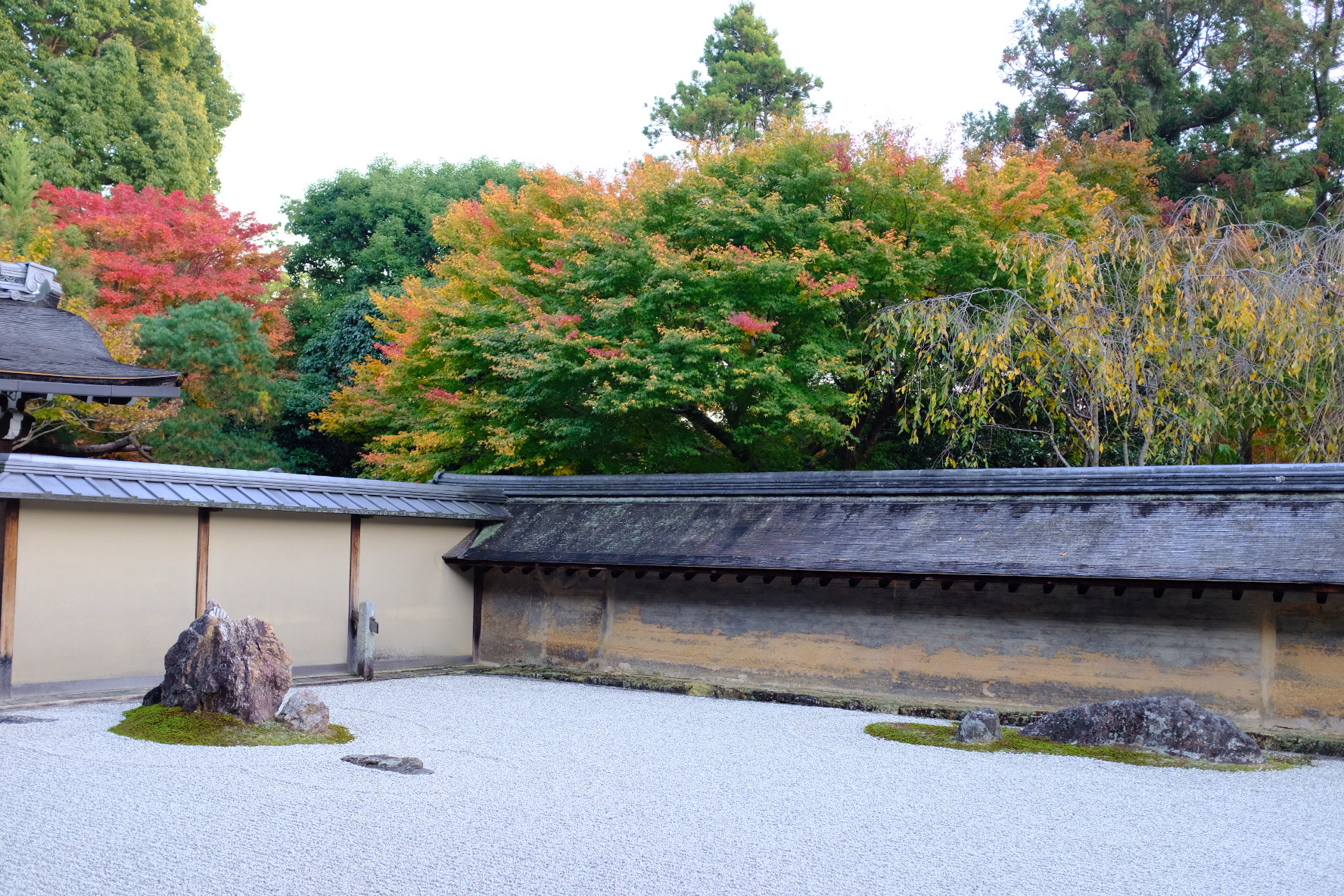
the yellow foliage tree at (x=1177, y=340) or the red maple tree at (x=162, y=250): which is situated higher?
the red maple tree at (x=162, y=250)

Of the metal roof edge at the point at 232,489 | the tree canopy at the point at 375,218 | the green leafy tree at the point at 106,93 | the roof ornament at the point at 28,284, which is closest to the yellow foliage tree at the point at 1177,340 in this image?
the metal roof edge at the point at 232,489

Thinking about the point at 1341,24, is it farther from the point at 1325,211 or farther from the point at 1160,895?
the point at 1160,895

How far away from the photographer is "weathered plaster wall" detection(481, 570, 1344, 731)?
8961 millimetres

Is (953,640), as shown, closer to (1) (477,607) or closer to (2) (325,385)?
(1) (477,607)

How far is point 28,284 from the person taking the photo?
12414mm

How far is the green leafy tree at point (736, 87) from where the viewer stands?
3158 cm

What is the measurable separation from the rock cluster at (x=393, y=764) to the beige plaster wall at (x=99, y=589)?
4.20 metres

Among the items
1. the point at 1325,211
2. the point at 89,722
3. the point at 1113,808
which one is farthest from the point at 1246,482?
the point at 1325,211

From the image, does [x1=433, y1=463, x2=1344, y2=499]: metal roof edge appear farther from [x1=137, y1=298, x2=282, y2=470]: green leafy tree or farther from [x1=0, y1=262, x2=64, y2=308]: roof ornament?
[x1=137, y1=298, x2=282, y2=470]: green leafy tree

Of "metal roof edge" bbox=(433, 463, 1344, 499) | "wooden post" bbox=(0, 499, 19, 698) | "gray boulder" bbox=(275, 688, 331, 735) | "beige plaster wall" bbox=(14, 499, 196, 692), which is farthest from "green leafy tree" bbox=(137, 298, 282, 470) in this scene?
"gray boulder" bbox=(275, 688, 331, 735)

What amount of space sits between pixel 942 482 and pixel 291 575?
7158 millimetres

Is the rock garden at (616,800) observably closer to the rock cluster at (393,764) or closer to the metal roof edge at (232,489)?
Answer: the rock cluster at (393,764)

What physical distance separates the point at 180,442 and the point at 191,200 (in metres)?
8.28

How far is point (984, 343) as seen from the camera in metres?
12.2
